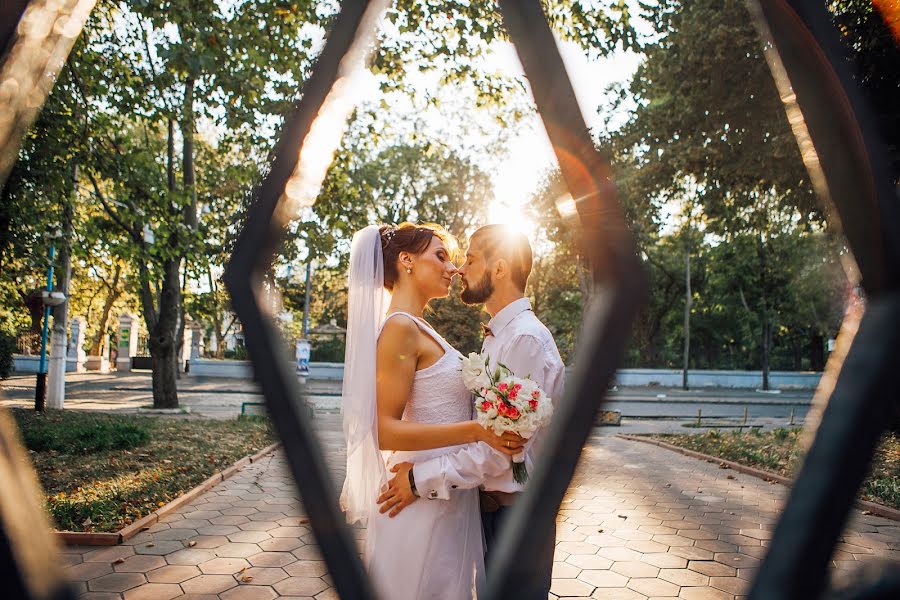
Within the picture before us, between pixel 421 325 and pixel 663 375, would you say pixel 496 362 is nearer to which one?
pixel 421 325

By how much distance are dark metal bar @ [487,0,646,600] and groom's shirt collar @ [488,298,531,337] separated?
7.40 feet

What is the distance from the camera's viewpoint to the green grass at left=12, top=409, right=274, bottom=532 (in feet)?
17.4

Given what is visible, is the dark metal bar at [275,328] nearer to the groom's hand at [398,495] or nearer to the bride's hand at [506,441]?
the bride's hand at [506,441]

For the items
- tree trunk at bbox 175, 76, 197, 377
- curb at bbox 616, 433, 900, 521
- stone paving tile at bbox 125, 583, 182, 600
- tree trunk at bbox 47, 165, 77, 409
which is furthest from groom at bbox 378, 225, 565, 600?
tree trunk at bbox 47, 165, 77, 409

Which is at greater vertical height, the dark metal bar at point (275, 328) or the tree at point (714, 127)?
the tree at point (714, 127)

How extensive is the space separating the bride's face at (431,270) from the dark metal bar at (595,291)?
232 centimetres

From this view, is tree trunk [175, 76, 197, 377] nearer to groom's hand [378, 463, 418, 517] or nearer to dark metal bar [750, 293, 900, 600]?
groom's hand [378, 463, 418, 517]

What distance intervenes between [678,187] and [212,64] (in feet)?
31.6

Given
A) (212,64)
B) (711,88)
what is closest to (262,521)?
(212,64)

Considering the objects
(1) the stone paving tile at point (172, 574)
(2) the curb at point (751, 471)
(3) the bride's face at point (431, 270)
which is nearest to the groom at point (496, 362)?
(3) the bride's face at point (431, 270)

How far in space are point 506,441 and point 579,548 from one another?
11.8 ft

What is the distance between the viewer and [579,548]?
5.13 meters

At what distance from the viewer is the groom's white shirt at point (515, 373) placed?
7.64 feet

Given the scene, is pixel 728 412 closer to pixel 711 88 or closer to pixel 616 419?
pixel 616 419
